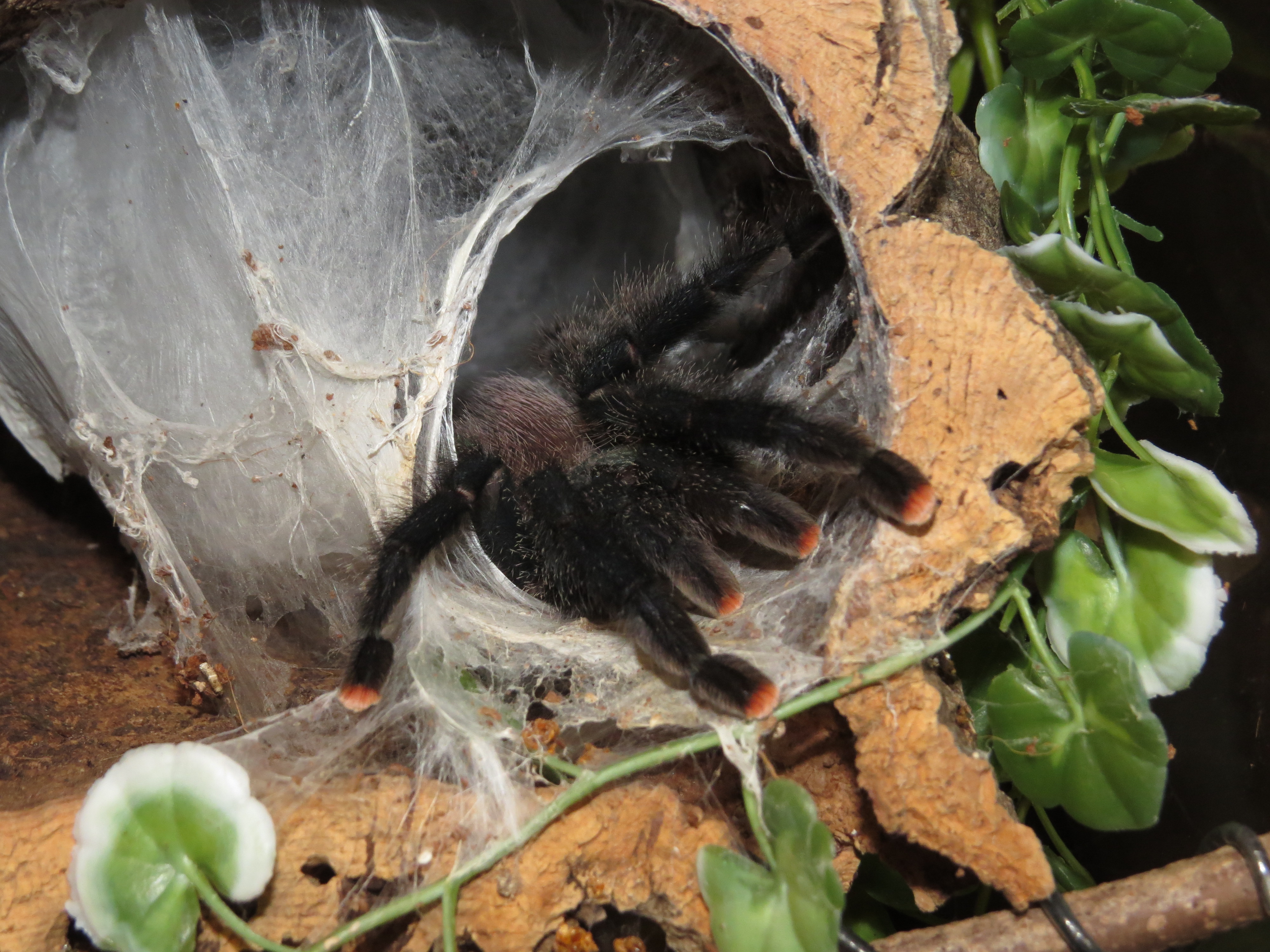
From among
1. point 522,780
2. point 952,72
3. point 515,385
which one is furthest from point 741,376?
point 522,780

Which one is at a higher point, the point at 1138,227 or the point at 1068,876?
the point at 1138,227

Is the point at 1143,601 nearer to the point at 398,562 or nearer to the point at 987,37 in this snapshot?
the point at 987,37

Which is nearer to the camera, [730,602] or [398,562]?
[730,602]

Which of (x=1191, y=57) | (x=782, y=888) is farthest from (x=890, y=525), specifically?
(x=1191, y=57)

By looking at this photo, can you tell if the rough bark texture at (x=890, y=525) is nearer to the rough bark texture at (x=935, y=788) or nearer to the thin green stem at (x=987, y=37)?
the rough bark texture at (x=935, y=788)

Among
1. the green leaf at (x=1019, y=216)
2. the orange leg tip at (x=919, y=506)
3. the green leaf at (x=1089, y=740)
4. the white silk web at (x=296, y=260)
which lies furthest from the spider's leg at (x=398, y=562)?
the green leaf at (x=1019, y=216)

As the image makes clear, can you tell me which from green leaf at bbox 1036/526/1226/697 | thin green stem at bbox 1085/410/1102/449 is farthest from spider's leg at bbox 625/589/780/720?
thin green stem at bbox 1085/410/1102/449
